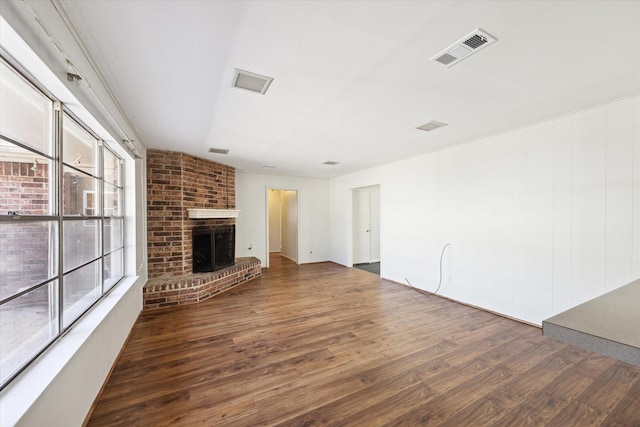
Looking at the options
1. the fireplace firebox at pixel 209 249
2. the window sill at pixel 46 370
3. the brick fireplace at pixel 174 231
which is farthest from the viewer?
the fireplace firebox at pixel 209 249

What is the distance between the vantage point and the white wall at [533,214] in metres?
2.46

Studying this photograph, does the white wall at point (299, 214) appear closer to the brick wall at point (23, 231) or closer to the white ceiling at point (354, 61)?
the white ceiling at point (354, 61)

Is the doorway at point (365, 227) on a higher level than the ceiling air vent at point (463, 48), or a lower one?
lower

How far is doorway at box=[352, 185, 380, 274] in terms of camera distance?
22.6 feet

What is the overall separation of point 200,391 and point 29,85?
86.8 inches

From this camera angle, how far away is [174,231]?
165 inches

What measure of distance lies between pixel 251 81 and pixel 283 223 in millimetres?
6511

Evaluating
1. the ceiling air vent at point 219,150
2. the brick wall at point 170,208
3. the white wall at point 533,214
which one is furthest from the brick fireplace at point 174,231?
the white wall at point 533,214

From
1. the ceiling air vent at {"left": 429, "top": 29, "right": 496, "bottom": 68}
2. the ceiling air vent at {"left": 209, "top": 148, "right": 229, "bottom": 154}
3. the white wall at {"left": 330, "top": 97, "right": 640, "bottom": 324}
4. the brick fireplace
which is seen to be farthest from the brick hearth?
the ceiling air vent at {"left": 429, "top": 29, "right": 496, "bottom": 68}

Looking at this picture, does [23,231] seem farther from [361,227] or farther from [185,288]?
[361,227]

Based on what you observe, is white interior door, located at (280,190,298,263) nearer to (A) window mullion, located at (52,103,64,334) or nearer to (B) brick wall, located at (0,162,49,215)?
(A) window mullion, located at (52,103,64,334)

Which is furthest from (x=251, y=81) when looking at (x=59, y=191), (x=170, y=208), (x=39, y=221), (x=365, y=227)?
(x=365, y=227)

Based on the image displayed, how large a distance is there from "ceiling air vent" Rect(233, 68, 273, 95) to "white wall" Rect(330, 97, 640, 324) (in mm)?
3156

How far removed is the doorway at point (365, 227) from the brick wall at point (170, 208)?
3974 millimetres
